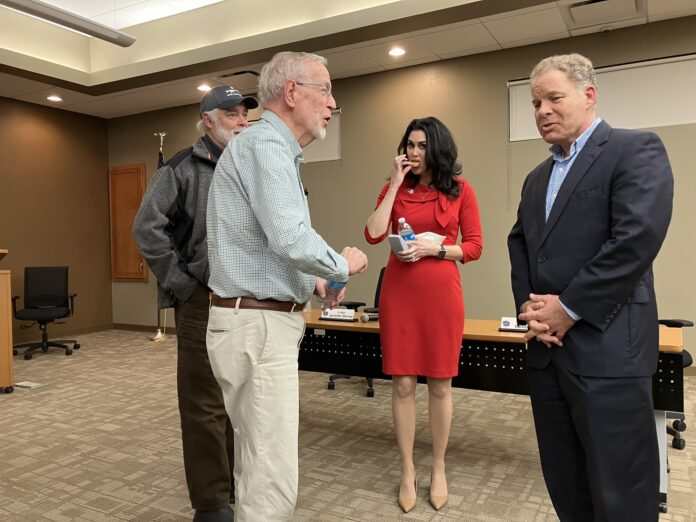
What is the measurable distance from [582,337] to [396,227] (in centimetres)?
130

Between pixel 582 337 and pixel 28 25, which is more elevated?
pixel 28 25

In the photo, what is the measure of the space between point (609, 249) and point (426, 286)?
115 cm

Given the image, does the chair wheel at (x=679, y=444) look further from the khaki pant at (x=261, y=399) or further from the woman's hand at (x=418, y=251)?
the khaki pant at (x=261, y=399)

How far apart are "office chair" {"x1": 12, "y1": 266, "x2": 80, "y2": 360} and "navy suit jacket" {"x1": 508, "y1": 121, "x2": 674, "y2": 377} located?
255 inches

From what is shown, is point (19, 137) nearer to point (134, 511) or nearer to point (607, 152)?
point (134, 511)

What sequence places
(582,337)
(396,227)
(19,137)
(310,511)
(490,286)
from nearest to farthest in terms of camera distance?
(582,337) → (310,511) → (396,227) → (490,286) → (19,137)

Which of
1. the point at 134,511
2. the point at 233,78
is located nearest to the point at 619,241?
the point at 134,511

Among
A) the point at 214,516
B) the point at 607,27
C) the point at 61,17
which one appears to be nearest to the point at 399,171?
the point at 214,516

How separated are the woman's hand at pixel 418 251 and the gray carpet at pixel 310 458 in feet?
3.76

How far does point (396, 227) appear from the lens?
270 cm

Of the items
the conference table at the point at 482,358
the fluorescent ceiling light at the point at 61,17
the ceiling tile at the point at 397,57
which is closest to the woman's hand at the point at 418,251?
the conference table at the point at 482,358

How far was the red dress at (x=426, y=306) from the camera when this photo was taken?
8.27 ft

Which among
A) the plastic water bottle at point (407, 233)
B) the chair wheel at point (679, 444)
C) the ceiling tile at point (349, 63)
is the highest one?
the ceiling tile at point (349, 63)

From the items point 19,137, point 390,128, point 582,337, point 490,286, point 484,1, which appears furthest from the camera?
point 19,137
